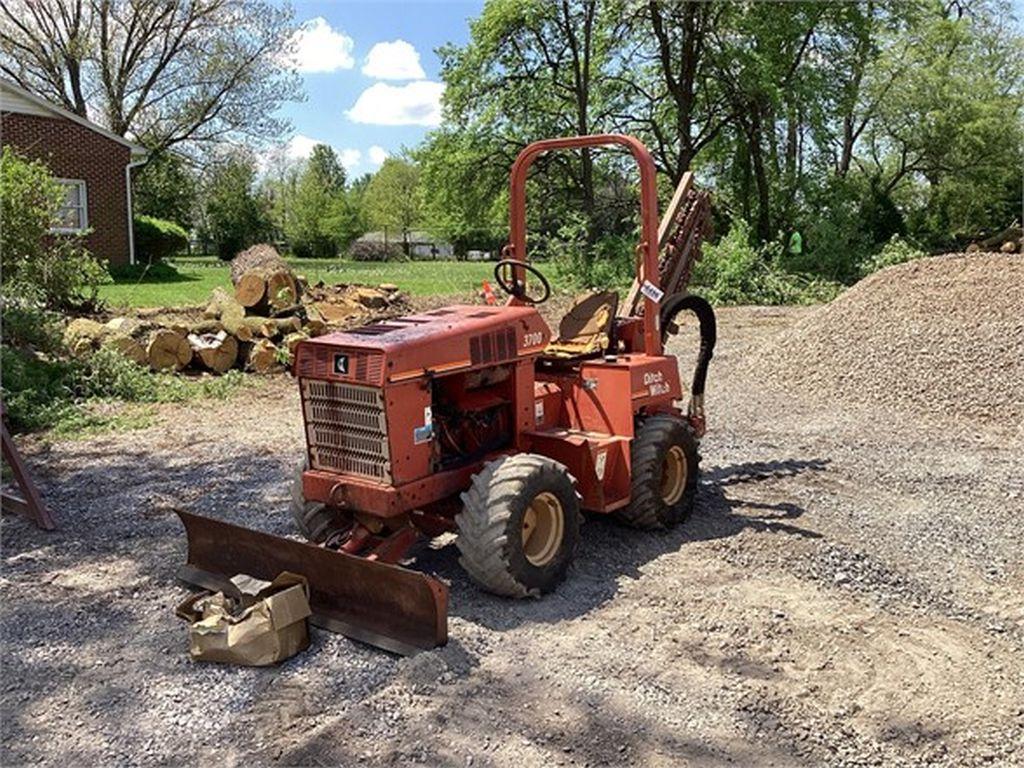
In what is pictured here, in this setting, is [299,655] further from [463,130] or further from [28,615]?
[463,130]

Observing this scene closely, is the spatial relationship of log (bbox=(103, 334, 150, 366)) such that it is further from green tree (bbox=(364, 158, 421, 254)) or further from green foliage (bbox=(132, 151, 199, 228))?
green tree (bbox=(364, 158, 421, 254))

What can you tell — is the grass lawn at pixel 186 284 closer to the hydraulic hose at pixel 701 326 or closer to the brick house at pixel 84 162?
the brick house at pixel 84 162

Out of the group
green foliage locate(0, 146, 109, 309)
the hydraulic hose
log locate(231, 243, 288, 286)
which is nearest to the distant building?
log locate(231, 243, 288, 286)

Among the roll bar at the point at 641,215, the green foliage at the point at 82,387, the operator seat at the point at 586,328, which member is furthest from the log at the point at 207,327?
the operator seat at the point at 586,328

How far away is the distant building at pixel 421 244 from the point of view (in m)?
54.7

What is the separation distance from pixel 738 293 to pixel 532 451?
55.1ft

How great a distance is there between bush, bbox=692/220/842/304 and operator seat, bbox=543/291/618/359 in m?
15.1

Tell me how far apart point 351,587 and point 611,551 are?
176 centimetres

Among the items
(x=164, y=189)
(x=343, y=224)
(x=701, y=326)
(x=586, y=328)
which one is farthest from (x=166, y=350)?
(x=343, y=224)

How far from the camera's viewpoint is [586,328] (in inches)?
234

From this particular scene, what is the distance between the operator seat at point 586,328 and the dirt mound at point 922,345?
4.69 metres

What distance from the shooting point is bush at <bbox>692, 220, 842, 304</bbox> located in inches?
829

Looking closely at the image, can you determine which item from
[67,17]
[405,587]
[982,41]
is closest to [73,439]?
[405,587]

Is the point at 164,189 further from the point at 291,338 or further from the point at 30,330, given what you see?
the point at 30,330
